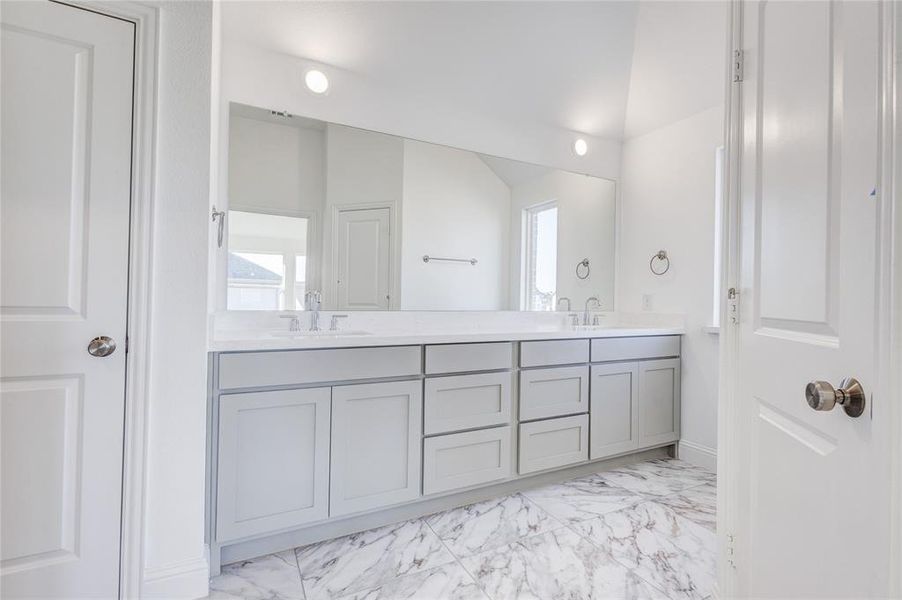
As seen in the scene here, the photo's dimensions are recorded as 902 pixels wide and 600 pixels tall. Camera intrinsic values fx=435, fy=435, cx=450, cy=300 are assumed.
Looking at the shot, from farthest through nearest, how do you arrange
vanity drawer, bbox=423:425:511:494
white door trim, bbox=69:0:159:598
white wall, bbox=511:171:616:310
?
1. white wall, bbox=511:171:616:310
2. vanity drawer, bbox=423:425:511:494
3. white door trim, bbox=69:0:159:598

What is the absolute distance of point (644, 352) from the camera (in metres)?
2.77

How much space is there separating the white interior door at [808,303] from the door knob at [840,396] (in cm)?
1

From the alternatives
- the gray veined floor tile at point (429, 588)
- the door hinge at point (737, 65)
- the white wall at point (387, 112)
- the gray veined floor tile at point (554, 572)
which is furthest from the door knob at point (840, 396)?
the white wall at point (387, 112)

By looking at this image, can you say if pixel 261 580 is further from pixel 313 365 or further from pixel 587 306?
pixel 587 306

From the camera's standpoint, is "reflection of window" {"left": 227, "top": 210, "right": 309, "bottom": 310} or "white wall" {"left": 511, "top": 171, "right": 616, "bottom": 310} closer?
"reflection of window" {"left": 227, "top": 210, "right": 309, "bottom": 310}

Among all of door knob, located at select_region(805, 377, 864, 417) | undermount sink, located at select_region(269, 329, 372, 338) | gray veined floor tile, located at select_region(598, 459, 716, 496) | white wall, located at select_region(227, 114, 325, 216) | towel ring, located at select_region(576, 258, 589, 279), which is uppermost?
white wall, located at select_region(227, 114, 325, 216)

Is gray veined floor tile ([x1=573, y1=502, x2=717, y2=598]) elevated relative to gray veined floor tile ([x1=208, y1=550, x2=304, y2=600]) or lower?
elevated

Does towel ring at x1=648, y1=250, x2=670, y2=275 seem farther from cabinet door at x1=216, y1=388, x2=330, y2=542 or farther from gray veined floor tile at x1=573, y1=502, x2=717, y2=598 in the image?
cabinet door at x1=216, y1=388, x2=330, y2=542

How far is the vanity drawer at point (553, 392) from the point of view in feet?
7.60

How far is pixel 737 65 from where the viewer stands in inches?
50.4

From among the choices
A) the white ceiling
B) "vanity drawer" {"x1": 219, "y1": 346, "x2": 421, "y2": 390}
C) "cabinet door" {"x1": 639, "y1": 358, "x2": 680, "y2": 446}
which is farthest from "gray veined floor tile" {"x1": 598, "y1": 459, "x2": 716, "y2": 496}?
the white ceiling

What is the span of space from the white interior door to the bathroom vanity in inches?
44.8

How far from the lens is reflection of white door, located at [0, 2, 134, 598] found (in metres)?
1.27

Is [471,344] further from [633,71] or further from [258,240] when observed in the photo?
[633,71]
